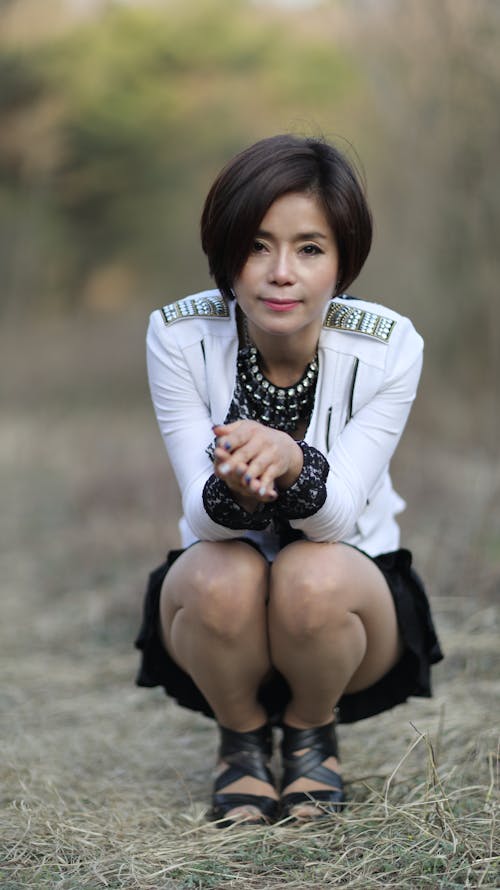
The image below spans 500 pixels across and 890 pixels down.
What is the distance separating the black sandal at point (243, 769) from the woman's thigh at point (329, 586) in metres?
0.27

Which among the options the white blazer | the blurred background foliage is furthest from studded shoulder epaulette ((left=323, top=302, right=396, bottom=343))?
the blurred background foliage

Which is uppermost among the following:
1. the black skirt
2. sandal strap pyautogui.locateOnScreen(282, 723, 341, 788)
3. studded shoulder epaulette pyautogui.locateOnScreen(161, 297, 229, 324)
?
studded shoulder epaulette pyautogui.locateOnScreen(161, 297, 229, 324)

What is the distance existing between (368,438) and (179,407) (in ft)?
1.07

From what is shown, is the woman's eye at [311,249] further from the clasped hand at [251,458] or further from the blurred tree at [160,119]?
the blurred tree at [160,119]

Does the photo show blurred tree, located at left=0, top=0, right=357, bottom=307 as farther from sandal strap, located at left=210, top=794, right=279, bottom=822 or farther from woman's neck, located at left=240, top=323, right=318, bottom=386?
sandal strap, located at left=210, top=794, right=279, bottom=822

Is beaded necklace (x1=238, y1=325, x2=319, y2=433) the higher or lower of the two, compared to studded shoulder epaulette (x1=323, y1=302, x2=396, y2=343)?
lower

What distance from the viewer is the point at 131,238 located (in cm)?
1214

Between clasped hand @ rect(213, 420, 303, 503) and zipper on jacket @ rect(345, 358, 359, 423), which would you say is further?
zipper on jacket @ rect(345, 358, 359, 423)

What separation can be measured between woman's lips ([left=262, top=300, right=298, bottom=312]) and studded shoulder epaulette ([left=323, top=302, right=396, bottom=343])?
0.16 metres

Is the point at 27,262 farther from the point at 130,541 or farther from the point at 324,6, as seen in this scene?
the point at 130,541

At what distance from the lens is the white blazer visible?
6.08ft

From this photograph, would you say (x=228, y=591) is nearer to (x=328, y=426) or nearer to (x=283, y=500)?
(x=283, y=500)

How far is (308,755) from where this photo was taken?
196cm

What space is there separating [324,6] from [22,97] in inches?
141
